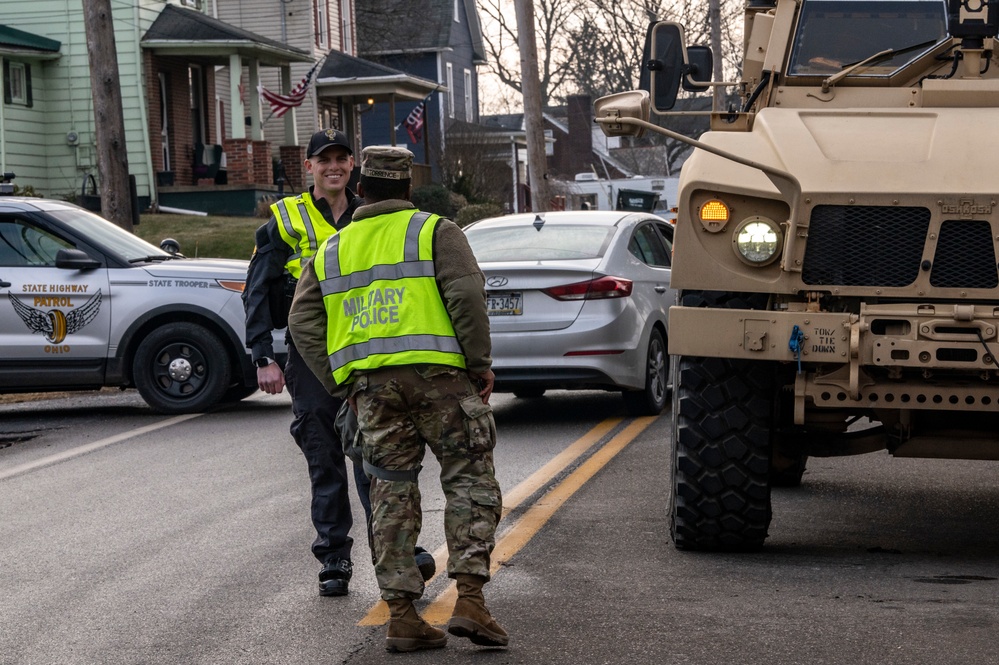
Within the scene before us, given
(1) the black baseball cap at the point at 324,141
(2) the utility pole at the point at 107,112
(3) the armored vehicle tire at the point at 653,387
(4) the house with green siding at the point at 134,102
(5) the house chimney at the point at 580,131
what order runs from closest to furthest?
(1) the black baseball cap at the point at 324,141, (3) the armored vehicle tire at the point at 653,387, (2) the utility pole at the point at 107,112, (4) the house with green siding at the point at 134,102, (5) the house chimney at the point at 580,131

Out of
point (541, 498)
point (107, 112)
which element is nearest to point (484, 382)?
point (541, 498)

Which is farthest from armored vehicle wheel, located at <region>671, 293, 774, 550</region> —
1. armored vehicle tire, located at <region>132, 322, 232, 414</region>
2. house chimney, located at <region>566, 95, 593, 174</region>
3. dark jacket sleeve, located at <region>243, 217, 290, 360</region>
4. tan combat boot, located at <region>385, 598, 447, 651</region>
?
house chimney, located at <region>566, 95, 593, 174</region>

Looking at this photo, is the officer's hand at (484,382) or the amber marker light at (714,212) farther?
the amber marker light at (714,212)

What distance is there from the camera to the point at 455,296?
5199 mm

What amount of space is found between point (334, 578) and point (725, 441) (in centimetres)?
169

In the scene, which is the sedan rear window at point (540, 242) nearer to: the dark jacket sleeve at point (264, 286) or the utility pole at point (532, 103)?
the dark jacket sleeve at point (264, 286)

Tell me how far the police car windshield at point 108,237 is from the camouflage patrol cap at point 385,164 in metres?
7.52

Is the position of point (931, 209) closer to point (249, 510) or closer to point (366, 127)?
point (249, 510)

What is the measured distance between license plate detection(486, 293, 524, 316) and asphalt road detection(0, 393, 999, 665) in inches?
36.4

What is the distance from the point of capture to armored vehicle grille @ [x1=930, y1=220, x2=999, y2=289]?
19.5 ft

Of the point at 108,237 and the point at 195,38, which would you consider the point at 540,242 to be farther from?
the point at 195,38

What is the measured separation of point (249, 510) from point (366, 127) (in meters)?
45.4

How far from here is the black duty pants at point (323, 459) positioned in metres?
6.11

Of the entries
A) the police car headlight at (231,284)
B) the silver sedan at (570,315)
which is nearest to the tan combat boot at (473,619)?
the silver sedan at (570,315)
